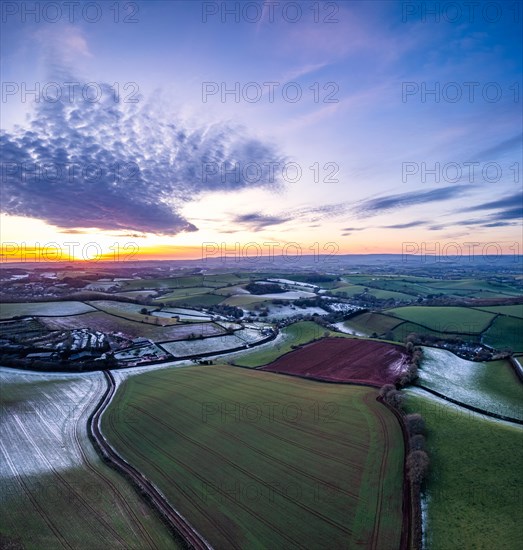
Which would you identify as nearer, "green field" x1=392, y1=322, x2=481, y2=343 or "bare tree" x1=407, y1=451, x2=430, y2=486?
"bare tree" x1=407, y1=451, x2=430, y2=486

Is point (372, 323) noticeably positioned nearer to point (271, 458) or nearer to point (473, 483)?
point (473, 483)

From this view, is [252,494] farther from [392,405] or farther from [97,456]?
[392,405]

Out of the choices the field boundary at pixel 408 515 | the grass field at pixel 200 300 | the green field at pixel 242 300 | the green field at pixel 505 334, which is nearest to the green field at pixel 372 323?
the green field at pixel 505 334

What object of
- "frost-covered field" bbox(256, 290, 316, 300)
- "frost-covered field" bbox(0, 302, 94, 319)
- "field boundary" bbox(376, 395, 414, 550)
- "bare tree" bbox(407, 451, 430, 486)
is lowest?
"frost-covered field" bbox(256, 290, 316, 300)

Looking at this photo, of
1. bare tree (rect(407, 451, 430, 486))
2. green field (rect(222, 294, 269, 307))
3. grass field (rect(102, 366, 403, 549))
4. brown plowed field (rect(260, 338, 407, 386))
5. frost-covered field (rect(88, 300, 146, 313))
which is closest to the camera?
grass field (rect(102, 366, 403, 549))

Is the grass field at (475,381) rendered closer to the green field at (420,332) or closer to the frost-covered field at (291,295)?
the green field at (420,332)

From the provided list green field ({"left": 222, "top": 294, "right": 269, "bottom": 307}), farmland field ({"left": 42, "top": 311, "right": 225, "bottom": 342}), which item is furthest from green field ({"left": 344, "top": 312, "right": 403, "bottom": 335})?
green field ({"left": 222, "top": 294, "right": 269, "bottom": 307})

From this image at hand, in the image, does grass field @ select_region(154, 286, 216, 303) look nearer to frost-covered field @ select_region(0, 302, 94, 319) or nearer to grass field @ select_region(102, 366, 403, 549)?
frost-covered field @ select_region(0, 302, 94, 319)
